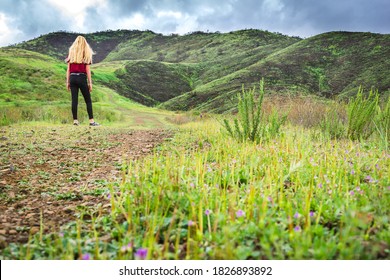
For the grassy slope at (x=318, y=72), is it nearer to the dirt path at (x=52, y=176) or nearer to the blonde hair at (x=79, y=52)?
the blonde hair at (x=79, y=52)

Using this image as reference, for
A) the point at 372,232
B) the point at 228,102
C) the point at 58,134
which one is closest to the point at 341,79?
the point at 228,102

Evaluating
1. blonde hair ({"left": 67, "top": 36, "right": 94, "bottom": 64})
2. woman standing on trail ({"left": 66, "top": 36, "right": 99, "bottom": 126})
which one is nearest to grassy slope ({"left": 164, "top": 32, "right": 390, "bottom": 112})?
woman standing on trail ({"left": 66, "top": 36, "right": 99, "bottom": 126})

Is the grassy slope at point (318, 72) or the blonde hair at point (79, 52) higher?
the grassy slope at point (318, 72)

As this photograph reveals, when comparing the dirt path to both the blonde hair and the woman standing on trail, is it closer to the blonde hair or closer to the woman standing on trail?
the woman standing on trail

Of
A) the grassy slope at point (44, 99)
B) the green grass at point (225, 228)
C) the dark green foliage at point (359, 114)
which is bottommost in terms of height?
the green grass at point (225, 228)

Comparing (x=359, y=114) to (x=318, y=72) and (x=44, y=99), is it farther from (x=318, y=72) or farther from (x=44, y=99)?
(x=318, y=72)

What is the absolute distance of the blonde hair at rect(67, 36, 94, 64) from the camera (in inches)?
358

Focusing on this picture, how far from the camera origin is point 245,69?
134 feet

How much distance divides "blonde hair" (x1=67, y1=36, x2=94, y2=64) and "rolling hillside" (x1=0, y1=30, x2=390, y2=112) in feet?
45.0

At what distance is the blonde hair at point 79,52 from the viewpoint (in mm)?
9102

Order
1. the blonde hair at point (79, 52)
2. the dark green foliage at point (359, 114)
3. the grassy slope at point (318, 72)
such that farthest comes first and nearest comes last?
the grassy slope at point (318, 72) < the blonde hair at point (79, 52) < the dark green foliage at point (359, 114)

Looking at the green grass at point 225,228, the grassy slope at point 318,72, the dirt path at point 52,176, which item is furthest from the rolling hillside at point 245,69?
the green grass at point 225,228

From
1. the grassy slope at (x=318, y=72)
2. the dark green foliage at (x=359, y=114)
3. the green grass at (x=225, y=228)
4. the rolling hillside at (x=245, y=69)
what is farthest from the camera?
the rolling hillside at (x=245, y=69)

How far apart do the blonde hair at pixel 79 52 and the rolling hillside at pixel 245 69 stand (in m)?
13.7
